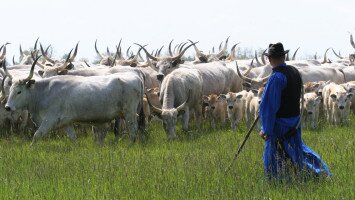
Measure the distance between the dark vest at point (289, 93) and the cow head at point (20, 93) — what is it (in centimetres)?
659

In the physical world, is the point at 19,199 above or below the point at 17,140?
above

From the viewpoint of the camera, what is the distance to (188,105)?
54.0 ft

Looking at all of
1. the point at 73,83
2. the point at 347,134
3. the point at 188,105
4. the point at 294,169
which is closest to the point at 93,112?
the point at 73,83

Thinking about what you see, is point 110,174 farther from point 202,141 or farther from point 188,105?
point 188,105

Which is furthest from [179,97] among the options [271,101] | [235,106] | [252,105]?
[271,101]

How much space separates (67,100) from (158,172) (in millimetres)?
4646

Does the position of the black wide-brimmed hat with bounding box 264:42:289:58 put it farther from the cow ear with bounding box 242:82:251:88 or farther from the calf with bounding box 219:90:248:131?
the cow ear with bounding box 242:82:251:88

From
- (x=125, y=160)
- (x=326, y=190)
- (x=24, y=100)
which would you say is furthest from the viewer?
(x=24, y=100)

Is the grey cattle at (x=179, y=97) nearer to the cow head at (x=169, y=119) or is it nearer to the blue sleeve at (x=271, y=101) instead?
the cow head at (x=169, y=119)

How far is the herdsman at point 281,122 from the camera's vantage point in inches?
299

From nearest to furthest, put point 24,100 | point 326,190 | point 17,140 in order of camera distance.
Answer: point 326,190
point 24,100
point 17,140

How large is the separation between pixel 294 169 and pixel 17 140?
27.6ft

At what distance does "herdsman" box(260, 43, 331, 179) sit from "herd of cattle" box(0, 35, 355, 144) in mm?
6164

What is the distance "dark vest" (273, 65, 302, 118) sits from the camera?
7707 millimetres
